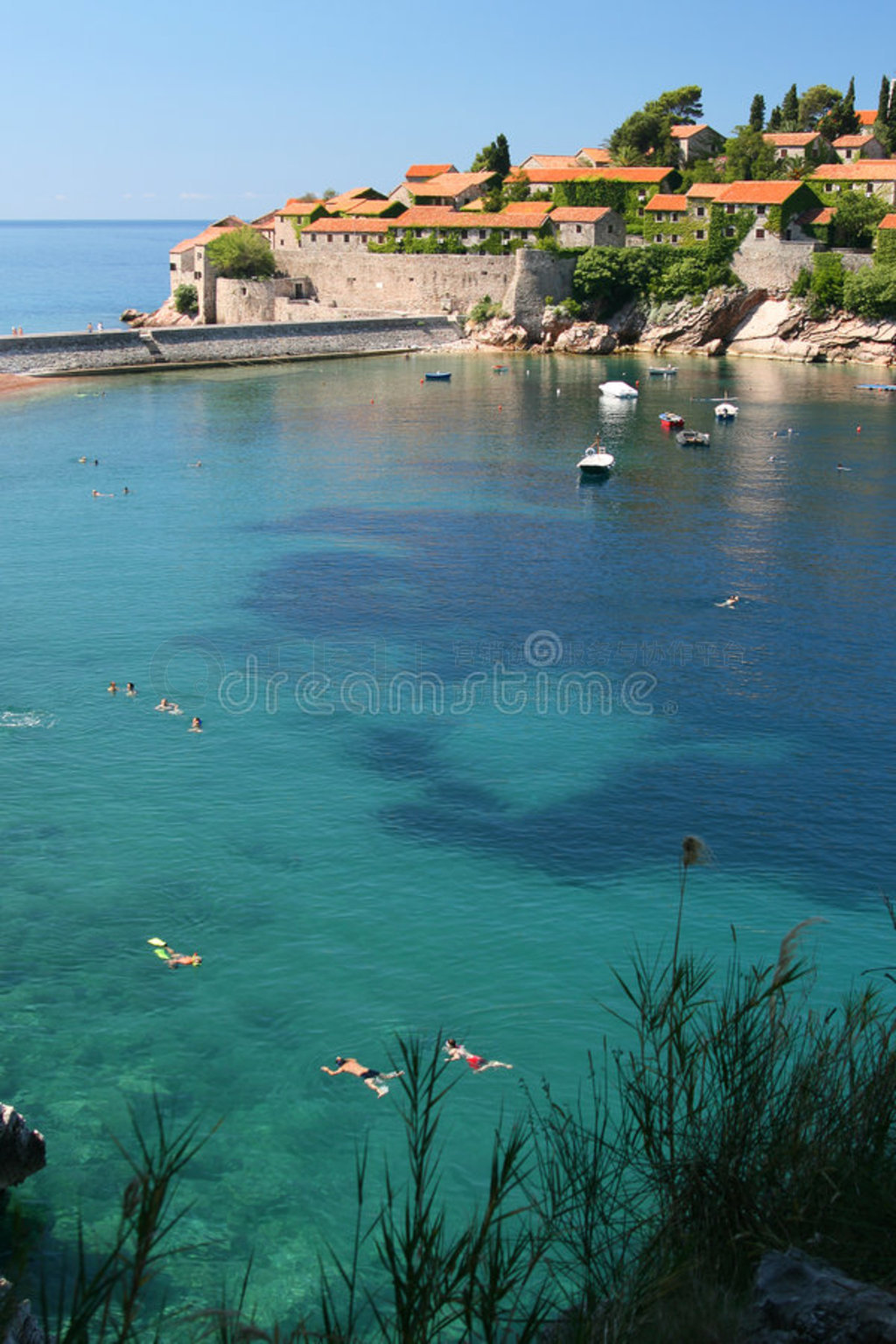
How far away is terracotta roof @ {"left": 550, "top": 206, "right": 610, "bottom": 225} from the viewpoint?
104312 millimetres

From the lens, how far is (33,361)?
8900 cm

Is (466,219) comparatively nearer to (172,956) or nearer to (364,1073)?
(172,956)

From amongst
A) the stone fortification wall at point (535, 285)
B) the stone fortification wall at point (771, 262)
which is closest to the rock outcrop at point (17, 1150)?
the stone fortification wall at point (771, 262)

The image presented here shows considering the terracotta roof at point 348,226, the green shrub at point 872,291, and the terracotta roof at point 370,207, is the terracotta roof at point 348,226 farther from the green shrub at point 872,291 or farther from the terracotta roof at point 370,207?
the green shrub at point 872,291

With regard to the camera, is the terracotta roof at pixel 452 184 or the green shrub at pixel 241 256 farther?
the terracotta roof at pixel 452 184

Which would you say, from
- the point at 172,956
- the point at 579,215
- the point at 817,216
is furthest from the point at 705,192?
Answer: the point at 172,956

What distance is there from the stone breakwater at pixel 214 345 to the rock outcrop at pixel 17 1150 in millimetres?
81113

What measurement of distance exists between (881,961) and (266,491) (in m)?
43.1

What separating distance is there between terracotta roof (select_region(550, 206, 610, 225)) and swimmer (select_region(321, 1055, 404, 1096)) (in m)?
96.8

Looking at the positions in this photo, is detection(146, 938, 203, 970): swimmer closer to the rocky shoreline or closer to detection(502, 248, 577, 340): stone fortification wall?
the rocky shoreline

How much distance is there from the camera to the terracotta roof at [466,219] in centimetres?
10500

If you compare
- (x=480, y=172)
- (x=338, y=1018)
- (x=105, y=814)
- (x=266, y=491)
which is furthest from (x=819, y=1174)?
(x=480, y=172)

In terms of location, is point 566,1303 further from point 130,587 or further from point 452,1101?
point 130,587

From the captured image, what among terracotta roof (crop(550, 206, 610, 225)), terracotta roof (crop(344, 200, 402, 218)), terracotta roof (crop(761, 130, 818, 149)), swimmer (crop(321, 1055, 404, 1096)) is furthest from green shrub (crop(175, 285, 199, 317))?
swimmer (crop(321, 1055, 404, 1096))
